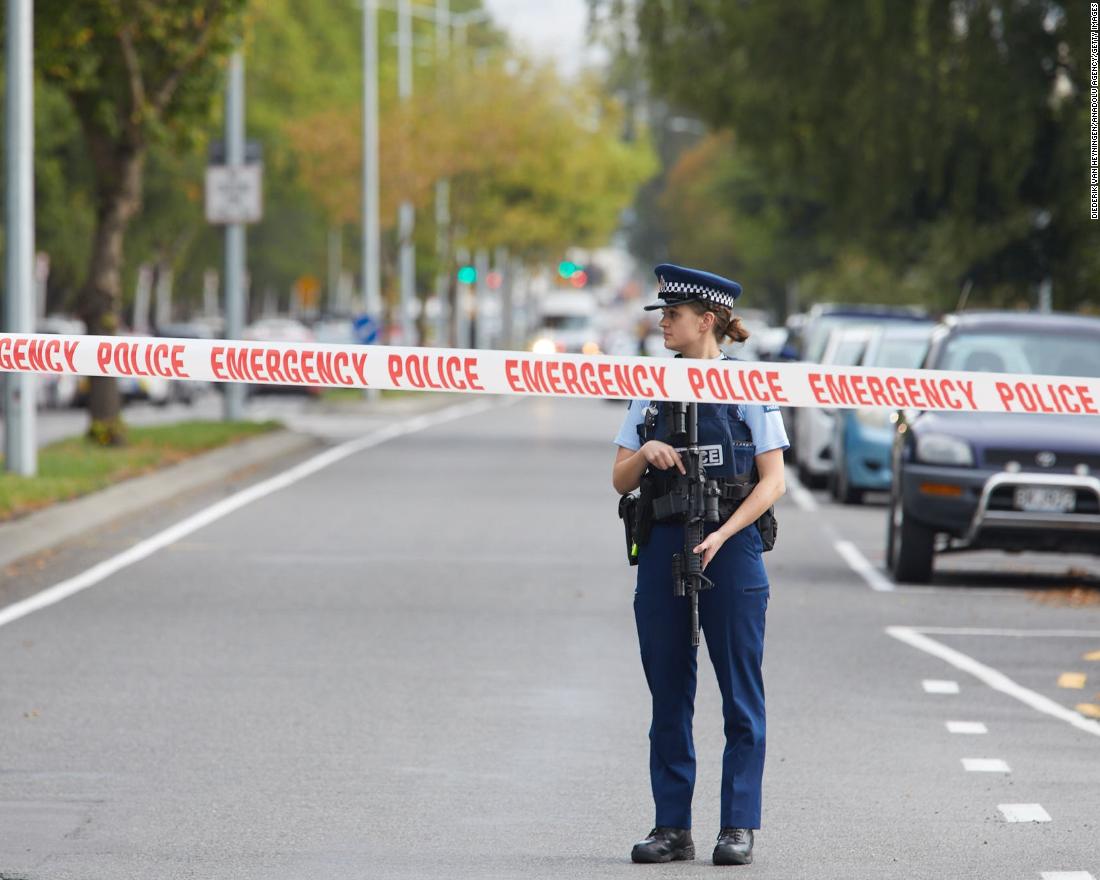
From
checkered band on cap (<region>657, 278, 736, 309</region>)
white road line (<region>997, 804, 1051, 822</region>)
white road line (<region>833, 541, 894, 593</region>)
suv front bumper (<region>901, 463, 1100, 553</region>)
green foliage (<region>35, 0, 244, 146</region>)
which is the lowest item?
white road line (<region>833, 541, 894, 593</region>)

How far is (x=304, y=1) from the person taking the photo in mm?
95375

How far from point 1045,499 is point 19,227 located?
1040cm

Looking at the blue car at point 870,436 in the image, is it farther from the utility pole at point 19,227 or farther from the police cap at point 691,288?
the police cap at point 691,288

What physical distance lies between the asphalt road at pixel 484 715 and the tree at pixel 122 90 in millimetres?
8828

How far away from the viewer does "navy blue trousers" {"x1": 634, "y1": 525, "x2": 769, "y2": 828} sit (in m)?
7.57

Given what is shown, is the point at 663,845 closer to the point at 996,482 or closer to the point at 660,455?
the point at 660,455

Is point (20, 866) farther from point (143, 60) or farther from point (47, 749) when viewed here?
point (143, 60)

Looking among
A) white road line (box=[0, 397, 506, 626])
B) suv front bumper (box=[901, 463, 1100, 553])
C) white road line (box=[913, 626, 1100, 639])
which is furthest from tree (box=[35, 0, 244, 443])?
white road line (box=[913, 626, 1100, 639])

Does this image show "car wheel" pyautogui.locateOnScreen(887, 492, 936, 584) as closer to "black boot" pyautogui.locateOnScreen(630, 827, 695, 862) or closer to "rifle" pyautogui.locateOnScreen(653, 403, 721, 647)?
"black boot" pyautogui.locateOnScreen(630, 827, 695, 862)

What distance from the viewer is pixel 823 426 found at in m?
26.0

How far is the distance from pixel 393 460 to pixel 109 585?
47.6 feet

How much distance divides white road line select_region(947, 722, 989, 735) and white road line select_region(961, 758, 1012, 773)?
68 centimetres

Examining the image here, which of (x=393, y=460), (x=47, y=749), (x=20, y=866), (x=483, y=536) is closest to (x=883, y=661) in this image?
(x=47, y=749)

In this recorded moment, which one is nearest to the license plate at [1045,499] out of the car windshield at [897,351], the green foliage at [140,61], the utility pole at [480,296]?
the car windshield at [897,351]
